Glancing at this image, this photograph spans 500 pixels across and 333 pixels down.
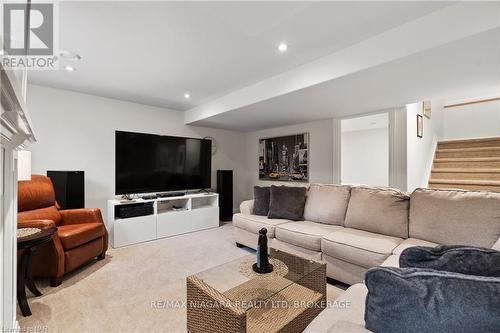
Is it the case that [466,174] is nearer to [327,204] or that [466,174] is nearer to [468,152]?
[468,152]

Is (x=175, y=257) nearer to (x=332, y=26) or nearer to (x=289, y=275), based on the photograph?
(x=289, y=275)

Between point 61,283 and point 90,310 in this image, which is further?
point 61,283

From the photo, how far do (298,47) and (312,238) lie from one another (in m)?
1.84

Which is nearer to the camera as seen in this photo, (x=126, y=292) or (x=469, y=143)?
(x=126, y=292)

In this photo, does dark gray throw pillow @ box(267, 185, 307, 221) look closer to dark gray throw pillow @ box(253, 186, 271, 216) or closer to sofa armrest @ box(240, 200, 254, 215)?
dark gray throw pillow @ box(253, 186, 271, 216)

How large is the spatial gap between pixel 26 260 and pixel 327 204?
2.89 metres

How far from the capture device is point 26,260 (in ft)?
5.85

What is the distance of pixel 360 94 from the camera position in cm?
263

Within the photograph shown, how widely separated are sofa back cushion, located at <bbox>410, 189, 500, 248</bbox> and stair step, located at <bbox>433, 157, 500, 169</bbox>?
301 centimetres

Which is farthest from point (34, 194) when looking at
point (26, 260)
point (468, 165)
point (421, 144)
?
point (468, 165)

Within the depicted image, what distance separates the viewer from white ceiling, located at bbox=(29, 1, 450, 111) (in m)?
1.58

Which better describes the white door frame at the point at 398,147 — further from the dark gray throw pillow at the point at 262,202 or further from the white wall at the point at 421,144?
the dark gray throw pillow at the point at 262,202

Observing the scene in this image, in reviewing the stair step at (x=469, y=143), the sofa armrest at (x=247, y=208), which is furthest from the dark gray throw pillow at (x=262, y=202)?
the stair step at (x=469, y=143)

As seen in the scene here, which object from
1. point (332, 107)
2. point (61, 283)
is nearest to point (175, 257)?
point (61, 283)
